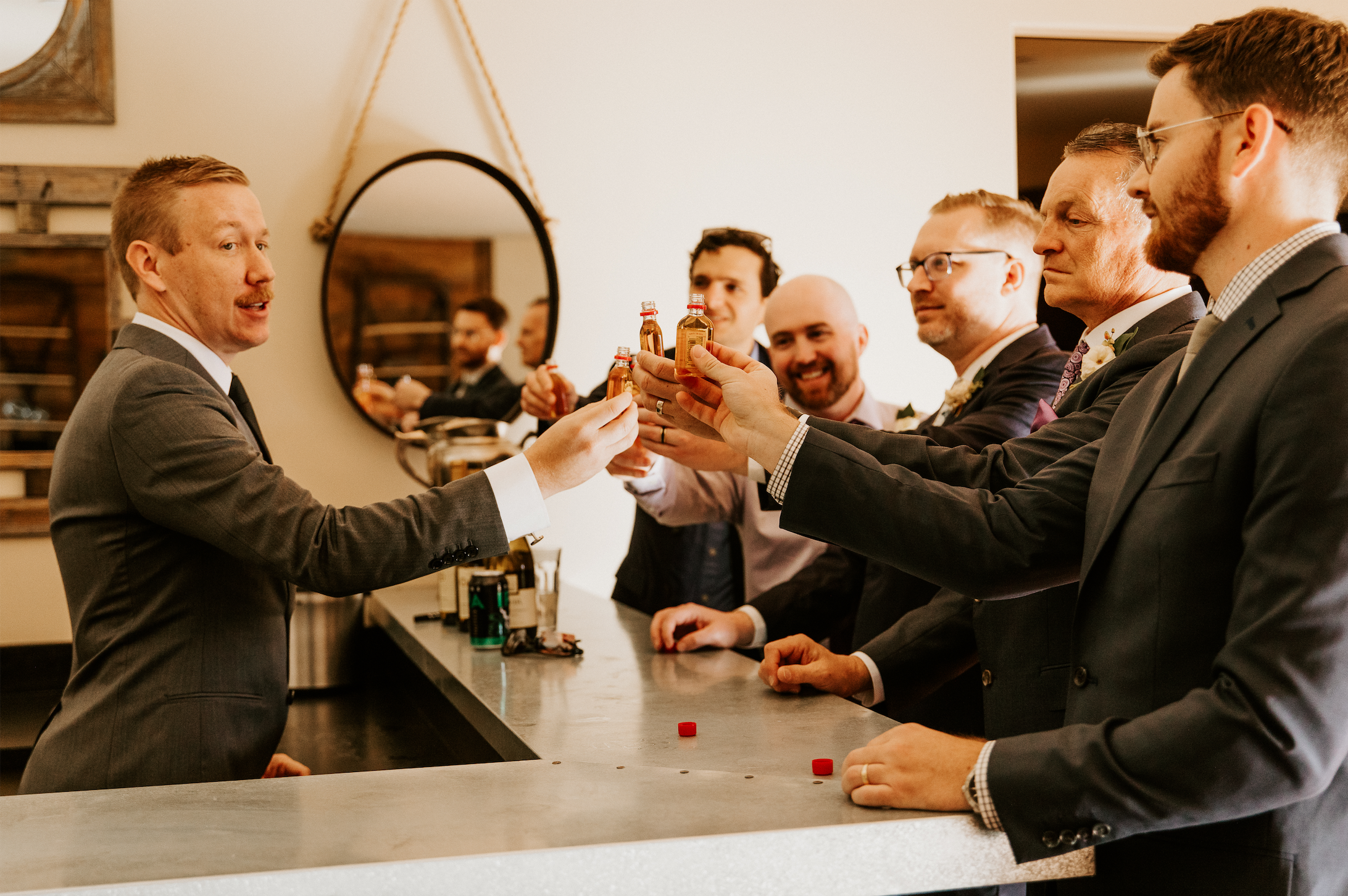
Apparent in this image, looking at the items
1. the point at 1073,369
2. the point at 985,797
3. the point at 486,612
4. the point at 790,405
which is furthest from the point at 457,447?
the point at 985,797

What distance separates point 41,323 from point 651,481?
6.06 feet

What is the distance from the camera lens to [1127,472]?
4.14 ft

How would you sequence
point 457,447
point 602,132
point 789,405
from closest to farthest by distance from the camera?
1. point 457,447
2. point 789,405
3. point 602,132

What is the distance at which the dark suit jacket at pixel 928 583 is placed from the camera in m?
2.21

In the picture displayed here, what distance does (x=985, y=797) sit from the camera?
1.17 metres

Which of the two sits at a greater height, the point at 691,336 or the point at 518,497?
the point at 691,336

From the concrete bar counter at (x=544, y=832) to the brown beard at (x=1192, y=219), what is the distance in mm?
668

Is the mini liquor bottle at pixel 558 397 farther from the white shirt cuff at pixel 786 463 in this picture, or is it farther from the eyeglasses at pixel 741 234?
the white shirt cuff at pixel 786 463

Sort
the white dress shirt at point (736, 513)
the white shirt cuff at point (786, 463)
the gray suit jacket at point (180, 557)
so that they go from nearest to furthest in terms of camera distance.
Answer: the white shirt cuff at point (786, 463) → the gray suit jacket at point (180, 557) → the white dress shirt at point (736, 513)

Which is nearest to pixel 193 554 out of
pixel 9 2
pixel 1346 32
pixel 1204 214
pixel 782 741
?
pixel 782 741

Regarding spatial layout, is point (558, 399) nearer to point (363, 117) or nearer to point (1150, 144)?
point (363, 117)

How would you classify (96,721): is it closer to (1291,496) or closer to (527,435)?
(1291,496)

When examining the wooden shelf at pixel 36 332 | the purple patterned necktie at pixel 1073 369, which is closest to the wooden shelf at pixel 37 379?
the wooden shelf at pixel 36 332

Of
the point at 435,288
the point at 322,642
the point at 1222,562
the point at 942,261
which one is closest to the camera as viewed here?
the point at 1222,562
